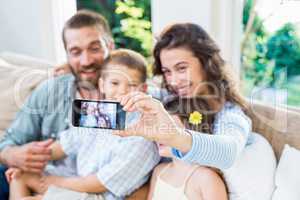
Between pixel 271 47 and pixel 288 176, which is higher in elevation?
pixel 271 47

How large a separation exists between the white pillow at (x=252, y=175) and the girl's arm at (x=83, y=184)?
41 centimetres

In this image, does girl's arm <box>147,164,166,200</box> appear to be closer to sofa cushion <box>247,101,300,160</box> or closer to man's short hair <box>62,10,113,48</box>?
sofa cushion <box>247,101,300,160</box>

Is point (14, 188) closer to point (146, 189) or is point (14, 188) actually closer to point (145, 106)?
point (146, 189)

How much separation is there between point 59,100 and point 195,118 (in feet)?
1.79

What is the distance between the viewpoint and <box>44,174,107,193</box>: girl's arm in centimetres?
140

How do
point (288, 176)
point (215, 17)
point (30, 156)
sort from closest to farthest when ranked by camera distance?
point (288, 176), point (30, 156), point (215, 17)

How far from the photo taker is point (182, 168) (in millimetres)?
1315

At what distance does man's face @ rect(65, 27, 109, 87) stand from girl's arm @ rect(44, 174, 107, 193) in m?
0.36

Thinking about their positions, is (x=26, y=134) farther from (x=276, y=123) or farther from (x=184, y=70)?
(x=276, y=123)

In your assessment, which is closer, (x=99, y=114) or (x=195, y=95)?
(x=99, y=114)

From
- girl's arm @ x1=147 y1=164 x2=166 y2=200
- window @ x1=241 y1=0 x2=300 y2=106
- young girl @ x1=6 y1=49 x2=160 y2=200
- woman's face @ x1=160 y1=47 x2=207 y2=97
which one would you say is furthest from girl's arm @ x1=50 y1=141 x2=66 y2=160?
window @ x1=241 y1=0 x2=300 y2=106

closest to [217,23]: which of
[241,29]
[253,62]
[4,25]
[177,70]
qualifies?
[241,29]

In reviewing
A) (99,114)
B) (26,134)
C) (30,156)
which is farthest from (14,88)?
(99,114)

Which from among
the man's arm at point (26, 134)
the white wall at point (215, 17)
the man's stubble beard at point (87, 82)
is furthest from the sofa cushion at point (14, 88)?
the white wall at point (215, 17)
